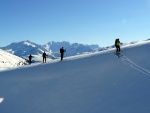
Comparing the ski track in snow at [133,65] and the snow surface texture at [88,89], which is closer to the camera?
the snow surface texture at [88,89]

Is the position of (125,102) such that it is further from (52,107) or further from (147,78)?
(52,107)

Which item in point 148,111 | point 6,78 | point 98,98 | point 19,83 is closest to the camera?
point 148,111

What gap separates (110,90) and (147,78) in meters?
3.29

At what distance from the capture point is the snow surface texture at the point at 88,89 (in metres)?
20.7

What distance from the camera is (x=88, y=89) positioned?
982 inches

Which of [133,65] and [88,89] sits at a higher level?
[133,65]

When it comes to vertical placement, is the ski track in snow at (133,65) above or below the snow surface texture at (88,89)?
above

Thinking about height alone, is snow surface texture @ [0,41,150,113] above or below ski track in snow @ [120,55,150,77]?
below

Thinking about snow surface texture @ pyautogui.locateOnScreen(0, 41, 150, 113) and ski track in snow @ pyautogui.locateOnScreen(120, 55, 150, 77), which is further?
ski track in snow @ pyautogui.locateOnScreen(120, 55, 150, 77)

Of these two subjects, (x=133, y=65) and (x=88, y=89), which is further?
(x=133, y=65)

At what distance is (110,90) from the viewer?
2302 cm

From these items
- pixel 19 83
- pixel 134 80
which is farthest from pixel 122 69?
pixel 19 83

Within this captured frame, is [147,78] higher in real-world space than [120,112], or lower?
higher

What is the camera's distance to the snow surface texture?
20688mm
